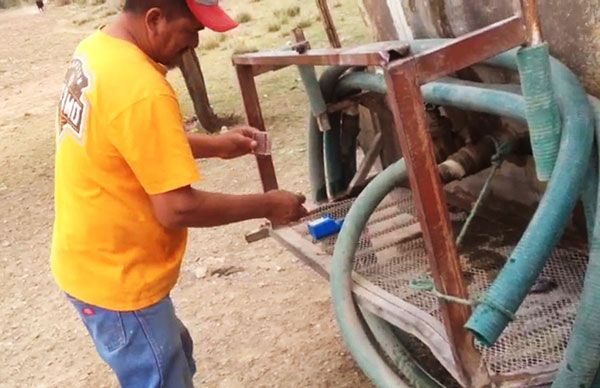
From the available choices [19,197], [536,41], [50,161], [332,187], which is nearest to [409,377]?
[536,41]

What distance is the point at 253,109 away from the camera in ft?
11.7

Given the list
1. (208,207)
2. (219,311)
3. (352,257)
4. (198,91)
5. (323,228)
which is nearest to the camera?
(208,207)

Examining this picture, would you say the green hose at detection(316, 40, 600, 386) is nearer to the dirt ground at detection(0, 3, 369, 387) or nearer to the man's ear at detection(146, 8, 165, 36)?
the man's ear at detection(146, 8, 165, 36)

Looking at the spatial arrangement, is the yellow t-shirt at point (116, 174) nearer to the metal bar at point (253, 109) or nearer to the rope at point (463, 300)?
the rope at point (463, 300)

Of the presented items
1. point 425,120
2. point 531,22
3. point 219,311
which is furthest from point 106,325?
point 219,311

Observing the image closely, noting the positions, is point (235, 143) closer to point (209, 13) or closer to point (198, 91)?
point (209, 13)

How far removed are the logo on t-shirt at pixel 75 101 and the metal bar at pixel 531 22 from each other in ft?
3.66

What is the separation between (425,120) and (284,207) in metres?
0.70

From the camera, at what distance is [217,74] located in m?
10.8

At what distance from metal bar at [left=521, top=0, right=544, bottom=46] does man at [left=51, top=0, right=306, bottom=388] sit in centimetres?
83

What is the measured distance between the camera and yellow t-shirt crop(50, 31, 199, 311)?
2234 millimetres

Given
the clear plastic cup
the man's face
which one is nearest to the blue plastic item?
the clear plastic cup

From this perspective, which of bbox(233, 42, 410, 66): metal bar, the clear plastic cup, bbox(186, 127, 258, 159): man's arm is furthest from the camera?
the clear plastic cup

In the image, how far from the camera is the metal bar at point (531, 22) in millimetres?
1946
